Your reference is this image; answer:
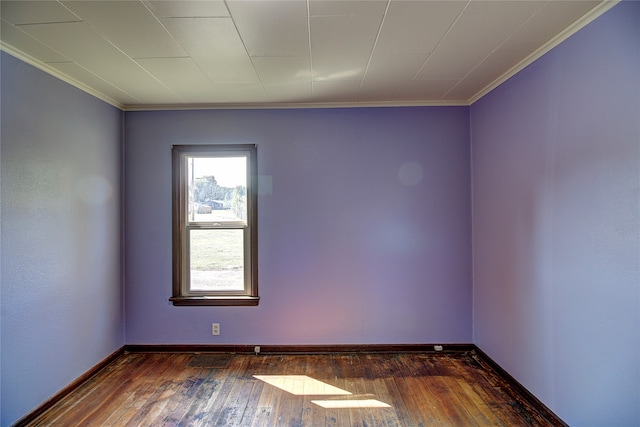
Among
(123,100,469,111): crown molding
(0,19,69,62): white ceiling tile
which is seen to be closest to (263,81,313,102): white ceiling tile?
(123,100,469,111): crown molding

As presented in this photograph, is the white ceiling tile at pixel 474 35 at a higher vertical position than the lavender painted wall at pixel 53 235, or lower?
higher

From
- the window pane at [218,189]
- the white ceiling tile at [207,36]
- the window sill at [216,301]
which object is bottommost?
the window sill at [216,301]

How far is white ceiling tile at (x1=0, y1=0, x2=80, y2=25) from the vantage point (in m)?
1.61

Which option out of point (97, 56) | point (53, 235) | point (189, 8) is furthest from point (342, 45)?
point (53, 235)

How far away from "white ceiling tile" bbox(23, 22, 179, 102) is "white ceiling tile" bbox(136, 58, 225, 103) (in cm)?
9

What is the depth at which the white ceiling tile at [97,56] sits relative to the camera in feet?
6.07

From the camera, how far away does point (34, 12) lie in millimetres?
1680

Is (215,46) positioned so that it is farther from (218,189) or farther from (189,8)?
(218,189)

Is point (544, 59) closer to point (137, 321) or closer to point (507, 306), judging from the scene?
point (507, 306)

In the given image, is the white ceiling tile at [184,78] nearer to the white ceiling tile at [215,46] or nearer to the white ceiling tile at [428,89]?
the white ceiling tile at [215,46]

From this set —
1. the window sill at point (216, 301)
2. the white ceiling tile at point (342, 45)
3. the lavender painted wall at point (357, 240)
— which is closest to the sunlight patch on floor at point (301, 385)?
the lavender painted wall at point (357, 240)

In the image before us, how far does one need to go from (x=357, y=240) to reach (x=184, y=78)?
214 cm

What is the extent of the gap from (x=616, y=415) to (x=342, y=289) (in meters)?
2.06

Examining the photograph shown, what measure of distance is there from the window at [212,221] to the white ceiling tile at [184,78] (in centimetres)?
50
